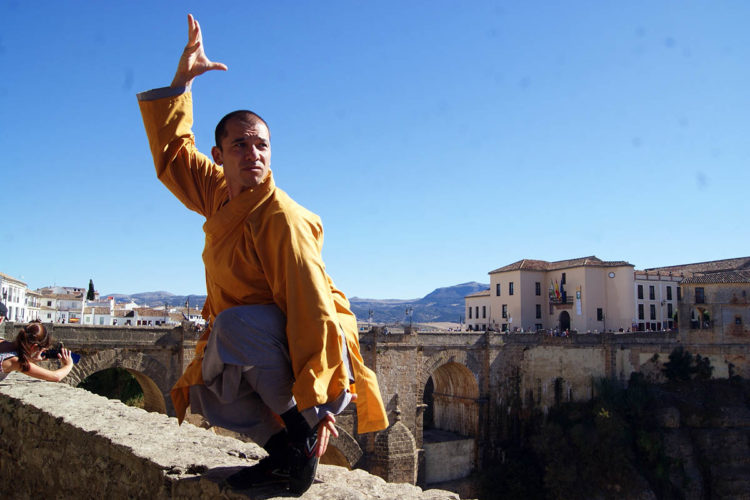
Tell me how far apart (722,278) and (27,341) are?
34.0 meters

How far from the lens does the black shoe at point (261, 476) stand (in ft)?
7.43

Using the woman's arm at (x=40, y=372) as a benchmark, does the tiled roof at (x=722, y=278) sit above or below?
above

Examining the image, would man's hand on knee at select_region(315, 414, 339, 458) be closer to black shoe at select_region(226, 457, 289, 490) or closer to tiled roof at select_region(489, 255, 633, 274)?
black shoe at select_region(226, 457, 289, 490)

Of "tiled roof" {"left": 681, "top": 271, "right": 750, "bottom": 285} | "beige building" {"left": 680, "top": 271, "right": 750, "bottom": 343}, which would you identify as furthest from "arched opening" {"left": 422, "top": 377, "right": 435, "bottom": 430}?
"tiled roof" {"left": 681, "top": 271, "right": 750, "bottom": 285}

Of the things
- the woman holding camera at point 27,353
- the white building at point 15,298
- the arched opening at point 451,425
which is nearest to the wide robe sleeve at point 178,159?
the woman holding camera at point 27,353

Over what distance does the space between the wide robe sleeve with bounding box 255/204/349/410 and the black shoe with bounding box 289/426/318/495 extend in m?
0.23

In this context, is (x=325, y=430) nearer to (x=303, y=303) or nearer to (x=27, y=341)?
(x=303, y=303)

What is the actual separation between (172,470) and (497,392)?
931 inches

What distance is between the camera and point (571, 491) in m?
23.0

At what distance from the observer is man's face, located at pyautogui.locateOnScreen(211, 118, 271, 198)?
7.80ft

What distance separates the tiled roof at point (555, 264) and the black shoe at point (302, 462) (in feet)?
116

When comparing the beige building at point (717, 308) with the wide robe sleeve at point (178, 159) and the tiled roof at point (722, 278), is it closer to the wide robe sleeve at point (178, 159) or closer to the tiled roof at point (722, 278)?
the tiled roof at point (722, 278)

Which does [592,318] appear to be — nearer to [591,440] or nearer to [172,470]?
[591,440]

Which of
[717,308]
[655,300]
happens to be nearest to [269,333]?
[717,308]
